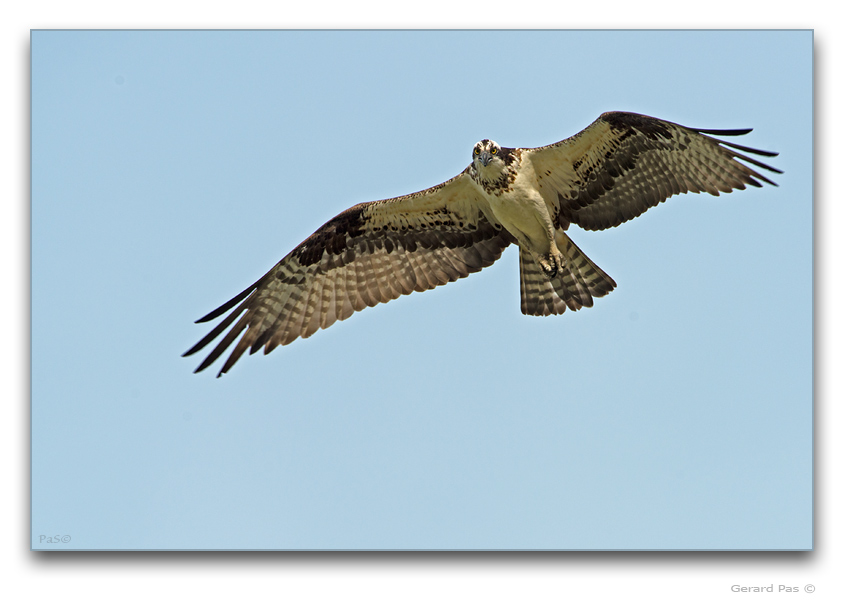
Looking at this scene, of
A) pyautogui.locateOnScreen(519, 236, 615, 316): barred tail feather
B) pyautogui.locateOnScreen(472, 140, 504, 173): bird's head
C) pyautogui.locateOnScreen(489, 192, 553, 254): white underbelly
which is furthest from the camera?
pyautogui.locateOnScreen(519, 236, 615, 316): barred tail feather

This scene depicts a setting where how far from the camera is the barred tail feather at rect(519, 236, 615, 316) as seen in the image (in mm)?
8195

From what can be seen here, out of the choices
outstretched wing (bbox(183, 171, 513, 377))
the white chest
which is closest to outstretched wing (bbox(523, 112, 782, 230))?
the white chest

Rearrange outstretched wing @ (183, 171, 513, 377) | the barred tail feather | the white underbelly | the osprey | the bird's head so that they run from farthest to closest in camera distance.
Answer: outstretched wing @ (183, 171, 513, 377), the barred tail feather, the white underbelly, the osprey, the bird's head

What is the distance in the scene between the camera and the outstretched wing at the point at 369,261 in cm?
842

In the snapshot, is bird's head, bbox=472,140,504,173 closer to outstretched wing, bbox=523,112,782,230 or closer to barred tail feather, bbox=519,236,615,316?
outstretched wing, bbox=523,112,782,230

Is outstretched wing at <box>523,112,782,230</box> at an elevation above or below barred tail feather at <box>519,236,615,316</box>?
above

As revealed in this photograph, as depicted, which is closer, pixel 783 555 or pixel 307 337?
pixel 783 555

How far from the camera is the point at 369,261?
8.74 m

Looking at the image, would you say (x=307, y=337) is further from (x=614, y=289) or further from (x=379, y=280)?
(x=614, y=289)

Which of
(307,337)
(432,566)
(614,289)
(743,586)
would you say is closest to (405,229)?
(307,337)

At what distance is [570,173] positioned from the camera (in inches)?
316
